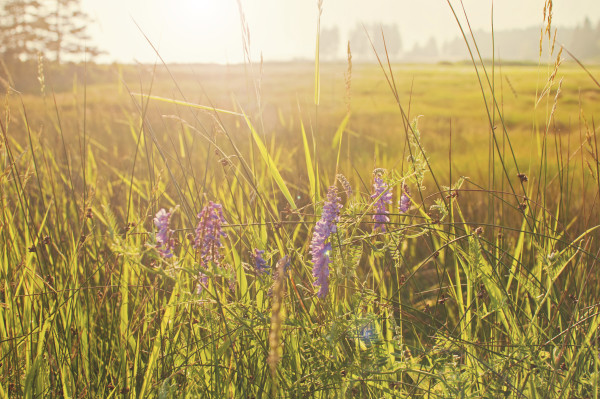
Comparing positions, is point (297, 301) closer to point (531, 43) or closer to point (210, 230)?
point (210, 230)

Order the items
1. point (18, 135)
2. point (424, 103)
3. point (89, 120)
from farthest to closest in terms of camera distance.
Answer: point (424, 103) → point (89, 120) → point (18, 135)

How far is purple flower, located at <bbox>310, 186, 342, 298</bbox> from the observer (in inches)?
36.0

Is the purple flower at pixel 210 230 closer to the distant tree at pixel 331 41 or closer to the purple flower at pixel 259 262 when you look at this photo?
the purple flower at pixel 259 262

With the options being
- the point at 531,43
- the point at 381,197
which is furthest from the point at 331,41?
the point at 381,197

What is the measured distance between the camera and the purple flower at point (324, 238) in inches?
36.0

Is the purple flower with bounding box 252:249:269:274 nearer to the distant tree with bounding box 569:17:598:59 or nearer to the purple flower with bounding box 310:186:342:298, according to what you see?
the purple flower with bounding box 310:186:342:298

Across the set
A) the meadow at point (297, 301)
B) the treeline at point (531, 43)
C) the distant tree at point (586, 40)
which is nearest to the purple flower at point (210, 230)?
the meadow at point (297, 301)

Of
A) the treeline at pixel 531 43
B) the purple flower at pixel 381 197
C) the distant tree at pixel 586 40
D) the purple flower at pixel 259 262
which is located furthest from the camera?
the distant tree at pixel 586 40

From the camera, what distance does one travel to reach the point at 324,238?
94 cm

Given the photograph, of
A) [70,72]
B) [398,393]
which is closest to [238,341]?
[398,393]

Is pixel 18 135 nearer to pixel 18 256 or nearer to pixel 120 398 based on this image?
pixel 18 256

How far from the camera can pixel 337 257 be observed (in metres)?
0.97

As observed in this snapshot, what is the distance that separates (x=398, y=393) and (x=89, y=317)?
967mm

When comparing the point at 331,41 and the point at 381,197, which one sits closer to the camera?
A: the point at 381,197
